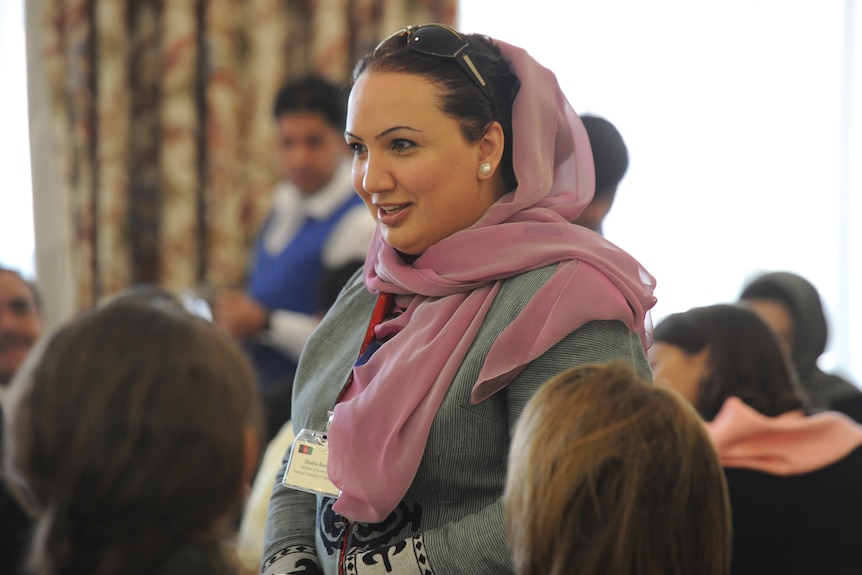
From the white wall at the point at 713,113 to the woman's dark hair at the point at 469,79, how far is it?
2622 mm

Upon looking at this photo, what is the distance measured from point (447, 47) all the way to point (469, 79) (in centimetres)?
6

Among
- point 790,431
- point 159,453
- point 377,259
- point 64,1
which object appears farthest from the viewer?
point 64,1

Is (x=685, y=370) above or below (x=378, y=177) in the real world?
below

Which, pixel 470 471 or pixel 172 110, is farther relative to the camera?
pixel 172 110

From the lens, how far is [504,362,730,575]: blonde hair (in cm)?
114

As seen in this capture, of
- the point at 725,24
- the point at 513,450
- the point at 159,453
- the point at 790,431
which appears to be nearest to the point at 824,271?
the point at 725,24

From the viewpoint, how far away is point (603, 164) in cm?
218

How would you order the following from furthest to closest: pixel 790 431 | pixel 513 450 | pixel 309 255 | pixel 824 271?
pixel 824 271, pixel 309 255, pixel 790 431, pixel 513 450

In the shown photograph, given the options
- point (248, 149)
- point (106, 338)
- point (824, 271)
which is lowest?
point (824, 271)

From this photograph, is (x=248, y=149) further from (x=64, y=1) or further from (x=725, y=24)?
(x=725, y=24)

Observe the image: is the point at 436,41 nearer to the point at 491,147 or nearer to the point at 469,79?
the point at 469,79

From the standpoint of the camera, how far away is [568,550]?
1.14 m

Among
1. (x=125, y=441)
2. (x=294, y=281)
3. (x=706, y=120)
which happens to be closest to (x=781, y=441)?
(x=125, y=441)

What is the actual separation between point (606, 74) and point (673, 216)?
67 centimetres
